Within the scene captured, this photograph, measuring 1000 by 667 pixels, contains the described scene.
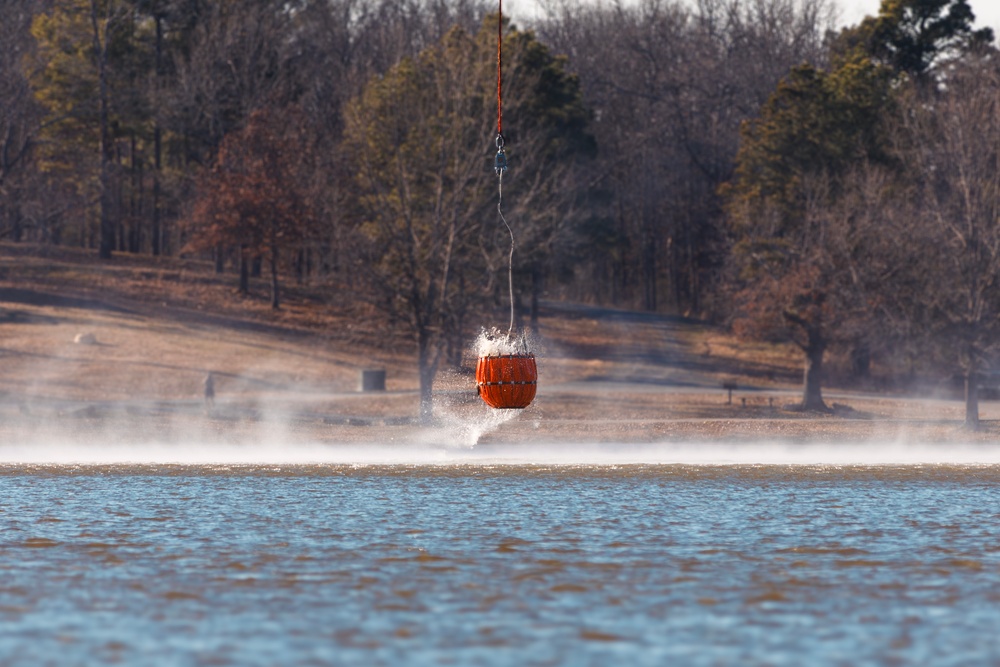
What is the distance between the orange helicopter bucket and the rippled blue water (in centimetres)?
224

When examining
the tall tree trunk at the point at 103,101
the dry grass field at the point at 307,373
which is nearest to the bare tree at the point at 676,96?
the dry grass field at the point at 307,373

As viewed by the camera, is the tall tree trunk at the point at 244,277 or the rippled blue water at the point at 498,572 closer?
the rippled blue water at the point at 498,572

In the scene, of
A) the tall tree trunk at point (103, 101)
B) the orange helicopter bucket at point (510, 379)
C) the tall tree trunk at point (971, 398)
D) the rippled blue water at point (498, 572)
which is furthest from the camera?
the tall tree trunk at point (103, 101)

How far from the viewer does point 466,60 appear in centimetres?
5747

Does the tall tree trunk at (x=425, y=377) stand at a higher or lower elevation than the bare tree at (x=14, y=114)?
lower

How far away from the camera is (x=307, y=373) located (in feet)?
226

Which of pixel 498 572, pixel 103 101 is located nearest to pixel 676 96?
pixel 103 101

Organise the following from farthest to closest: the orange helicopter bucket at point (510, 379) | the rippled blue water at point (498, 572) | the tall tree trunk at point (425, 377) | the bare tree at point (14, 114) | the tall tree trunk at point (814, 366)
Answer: the bare tree at point (14, 114) < the tall tree trunk at point (814, 366) < the tall tree trunk at point (425, 377) < the orange helicopter bucket at point (510, 379) < the rippled blue water at point (498, 572)

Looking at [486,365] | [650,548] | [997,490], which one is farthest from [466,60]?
[650,548]

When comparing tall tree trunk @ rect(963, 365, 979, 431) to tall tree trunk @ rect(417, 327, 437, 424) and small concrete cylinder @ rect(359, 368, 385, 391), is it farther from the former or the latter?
small concrete cylinder @ rect(359, 368, 385, 391)

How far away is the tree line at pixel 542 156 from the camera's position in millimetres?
56844

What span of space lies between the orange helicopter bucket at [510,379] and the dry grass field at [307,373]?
35.3ft

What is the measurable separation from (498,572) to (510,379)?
12.3m

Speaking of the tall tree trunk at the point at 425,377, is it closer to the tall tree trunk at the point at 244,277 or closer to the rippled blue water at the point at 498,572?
the rippled blue water at the point at 498,572
